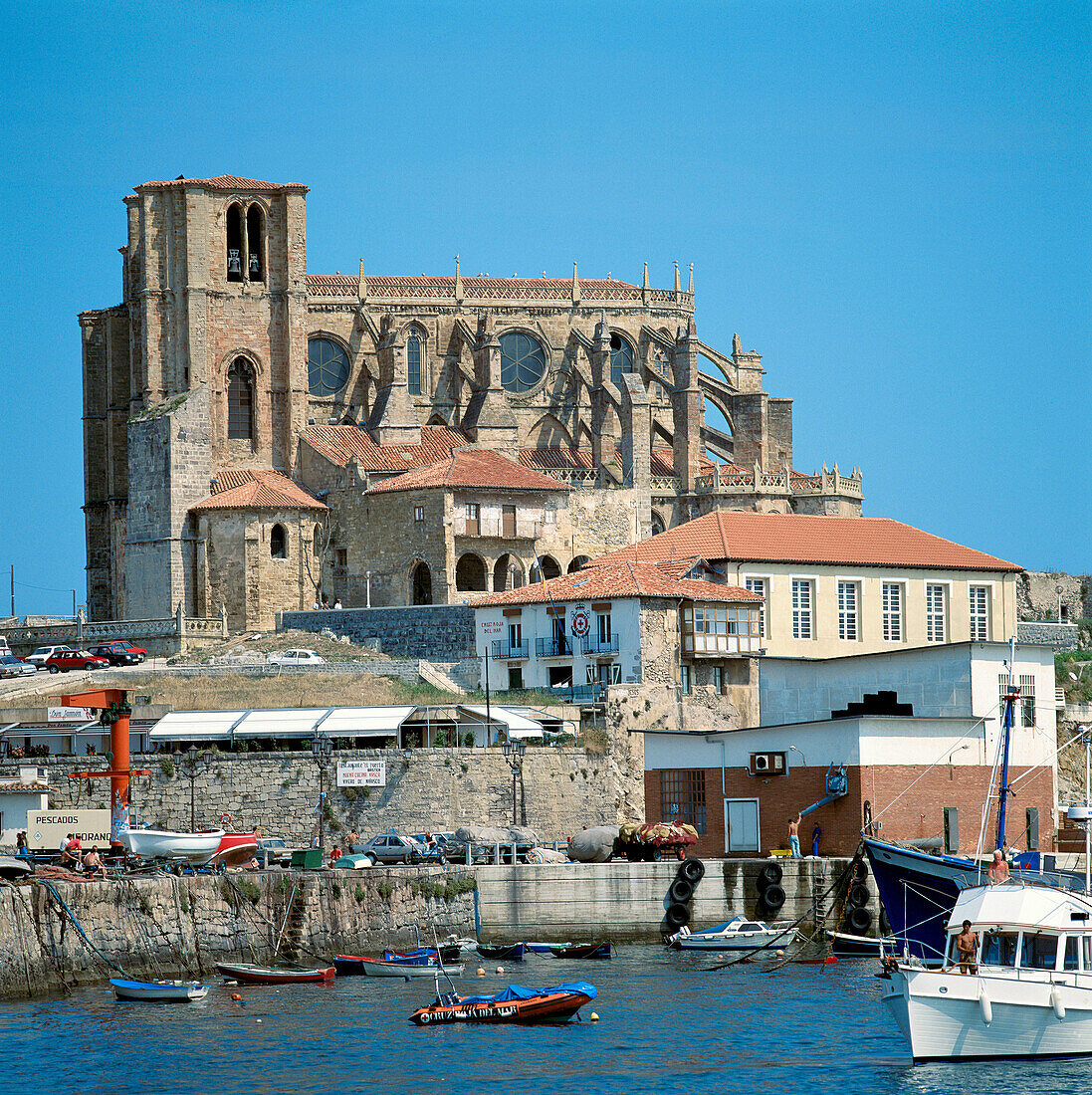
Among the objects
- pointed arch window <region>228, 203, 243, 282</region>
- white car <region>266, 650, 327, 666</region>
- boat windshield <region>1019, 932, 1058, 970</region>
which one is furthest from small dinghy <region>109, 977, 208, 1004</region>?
pointed arch window <region>228, 203, 243, 282</region>

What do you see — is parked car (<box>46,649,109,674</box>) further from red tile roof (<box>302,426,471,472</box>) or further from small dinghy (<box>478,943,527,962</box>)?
small dinghy (<box>478,943,527,962</box>)

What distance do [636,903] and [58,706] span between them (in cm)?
2184

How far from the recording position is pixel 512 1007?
1542 inches

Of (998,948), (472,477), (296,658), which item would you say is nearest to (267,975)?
(998,948)

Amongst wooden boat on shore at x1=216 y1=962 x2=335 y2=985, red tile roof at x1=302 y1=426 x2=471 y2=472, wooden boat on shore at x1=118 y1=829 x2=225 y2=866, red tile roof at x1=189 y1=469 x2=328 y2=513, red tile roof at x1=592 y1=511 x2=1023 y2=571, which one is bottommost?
wooden boat on shore at x1=216 y1=962 x2=335 y2=985

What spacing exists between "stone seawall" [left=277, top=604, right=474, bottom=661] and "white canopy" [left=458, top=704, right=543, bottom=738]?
32.6 feet

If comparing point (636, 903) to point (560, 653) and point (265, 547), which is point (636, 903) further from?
point (265, 547)

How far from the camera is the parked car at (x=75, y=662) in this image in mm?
73875

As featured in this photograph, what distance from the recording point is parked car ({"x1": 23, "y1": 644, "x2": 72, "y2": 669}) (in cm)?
7544

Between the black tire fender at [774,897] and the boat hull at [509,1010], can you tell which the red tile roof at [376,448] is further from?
the boat hull at [509,1010]

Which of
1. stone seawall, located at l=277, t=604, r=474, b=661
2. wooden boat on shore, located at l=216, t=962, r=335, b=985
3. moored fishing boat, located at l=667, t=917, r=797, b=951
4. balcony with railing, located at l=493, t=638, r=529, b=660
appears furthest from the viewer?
stone seawall, located at l=277, t=604, r=474, b=661

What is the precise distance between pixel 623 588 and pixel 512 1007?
2620 cm

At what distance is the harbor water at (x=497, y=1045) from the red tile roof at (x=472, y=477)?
38.8m

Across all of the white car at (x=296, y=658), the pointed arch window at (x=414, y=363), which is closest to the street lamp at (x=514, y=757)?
the white car at (x=296, y=658)
